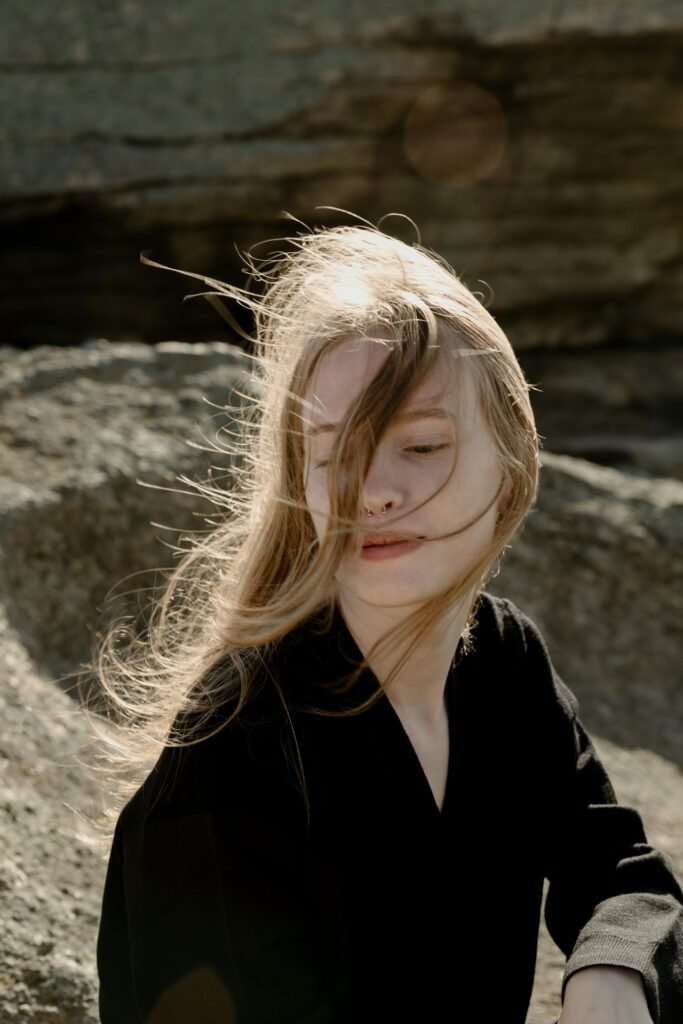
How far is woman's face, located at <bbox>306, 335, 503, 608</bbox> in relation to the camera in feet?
2.64

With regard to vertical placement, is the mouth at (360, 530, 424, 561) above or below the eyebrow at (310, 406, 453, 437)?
below

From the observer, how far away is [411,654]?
2.83ft

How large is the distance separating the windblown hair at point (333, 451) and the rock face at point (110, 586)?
39 cm

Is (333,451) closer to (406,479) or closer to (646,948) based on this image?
(406,479)

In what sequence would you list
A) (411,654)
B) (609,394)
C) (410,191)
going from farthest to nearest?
(609,394) → (410,191) → (411,654)

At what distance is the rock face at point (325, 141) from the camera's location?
390 centimetres

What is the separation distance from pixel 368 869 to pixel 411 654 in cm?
16

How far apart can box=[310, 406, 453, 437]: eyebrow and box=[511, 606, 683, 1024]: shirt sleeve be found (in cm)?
30

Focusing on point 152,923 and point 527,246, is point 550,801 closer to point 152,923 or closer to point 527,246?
point 152,923

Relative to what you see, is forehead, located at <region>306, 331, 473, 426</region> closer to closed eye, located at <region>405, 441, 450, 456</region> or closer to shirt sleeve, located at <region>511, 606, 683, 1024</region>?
closed eye, located at <region>405, 441, 450, 456</region>

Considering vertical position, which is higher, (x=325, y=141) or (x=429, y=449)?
(x=325, y=141)

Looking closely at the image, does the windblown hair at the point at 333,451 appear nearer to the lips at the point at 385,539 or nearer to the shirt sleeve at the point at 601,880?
the lips at the point at 385,539

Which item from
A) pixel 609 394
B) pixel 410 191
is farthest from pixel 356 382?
pixel 609 394

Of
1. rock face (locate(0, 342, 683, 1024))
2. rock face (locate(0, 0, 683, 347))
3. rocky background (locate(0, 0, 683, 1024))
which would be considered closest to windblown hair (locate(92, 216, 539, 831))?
rock face (locate(0, 342, 683, 1024))
